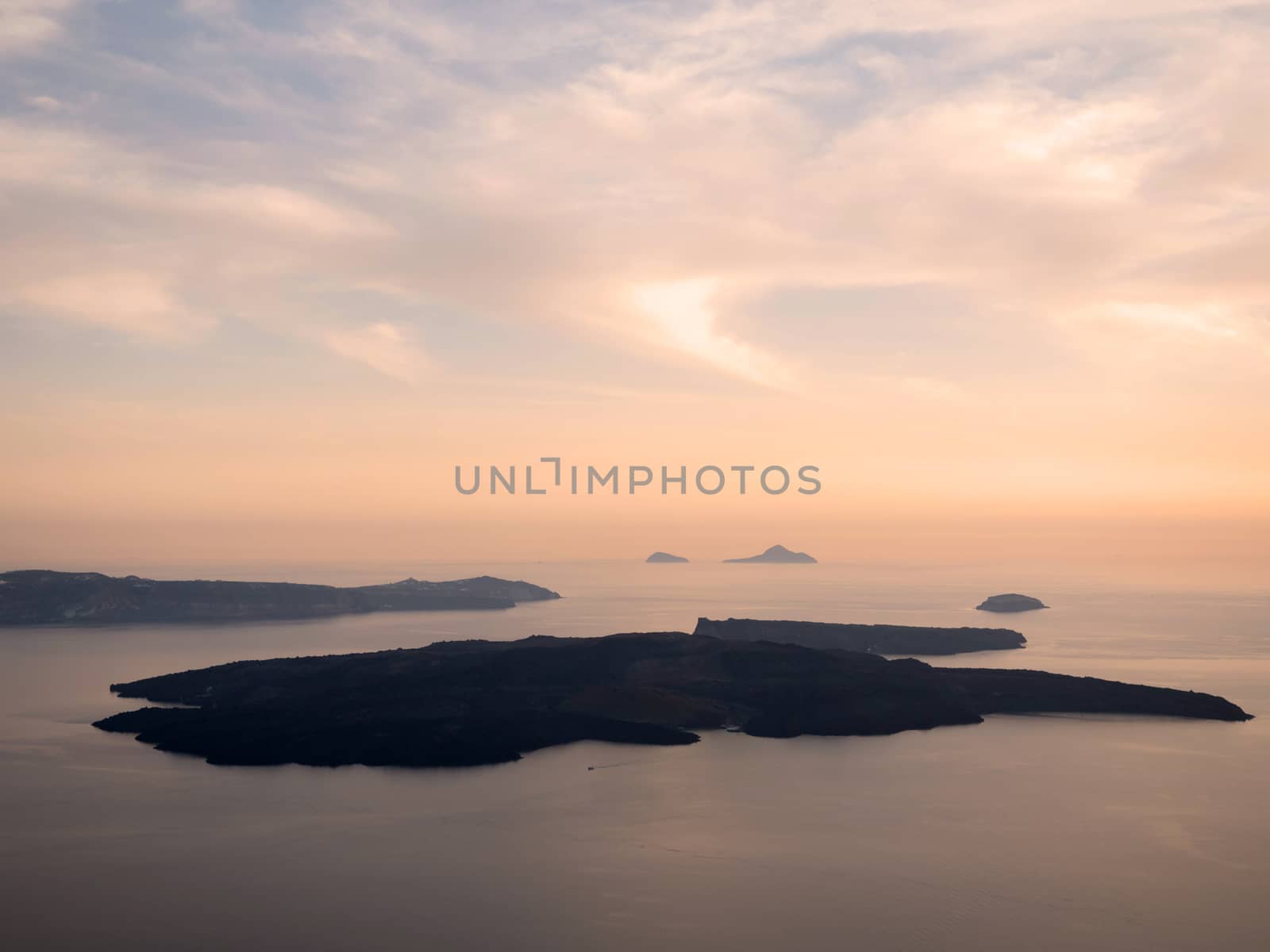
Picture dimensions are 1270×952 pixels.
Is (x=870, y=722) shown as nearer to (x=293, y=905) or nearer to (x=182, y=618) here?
(x=293, y=905)

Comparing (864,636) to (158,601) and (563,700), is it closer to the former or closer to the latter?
(563,700)

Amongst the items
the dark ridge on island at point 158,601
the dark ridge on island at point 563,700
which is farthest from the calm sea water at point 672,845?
the dark ridge on island at point 158,601

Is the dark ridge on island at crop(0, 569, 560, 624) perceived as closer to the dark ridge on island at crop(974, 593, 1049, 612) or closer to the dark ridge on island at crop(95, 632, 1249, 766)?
the dark ridge on island at crop(95, 632, 1249, 766)

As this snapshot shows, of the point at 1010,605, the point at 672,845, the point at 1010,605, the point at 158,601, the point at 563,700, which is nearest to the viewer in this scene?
the point at 672,845

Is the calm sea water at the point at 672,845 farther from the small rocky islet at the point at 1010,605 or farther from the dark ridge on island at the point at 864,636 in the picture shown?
the small rocky islet at the point at 1010,605

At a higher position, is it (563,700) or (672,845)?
(563,700)

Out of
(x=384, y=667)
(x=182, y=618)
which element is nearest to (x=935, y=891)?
(x=384, y=667)

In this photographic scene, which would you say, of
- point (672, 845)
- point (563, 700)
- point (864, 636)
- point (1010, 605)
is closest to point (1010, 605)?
point (1010, 605)

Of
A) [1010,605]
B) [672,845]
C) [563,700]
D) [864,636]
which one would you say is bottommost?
[672,845]
